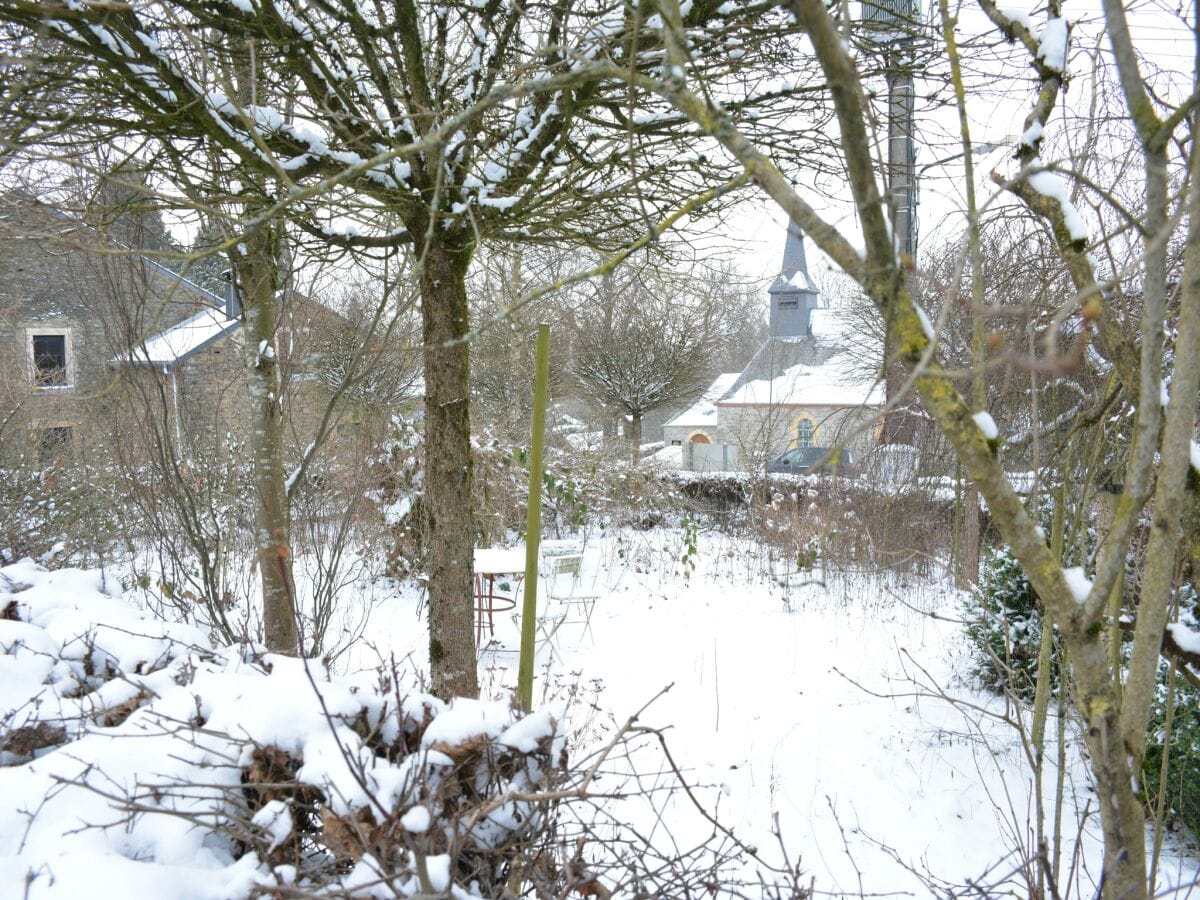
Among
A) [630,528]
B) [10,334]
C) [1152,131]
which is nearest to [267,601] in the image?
[1152,131]

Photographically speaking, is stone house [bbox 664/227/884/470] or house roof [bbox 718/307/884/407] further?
stone house [bbox 664/227/884/470]

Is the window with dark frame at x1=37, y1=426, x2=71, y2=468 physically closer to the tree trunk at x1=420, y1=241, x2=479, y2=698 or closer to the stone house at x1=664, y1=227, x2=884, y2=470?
the tree trunk at x1=420, y1=241, x2=479, y2=698

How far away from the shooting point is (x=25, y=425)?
6898 mm

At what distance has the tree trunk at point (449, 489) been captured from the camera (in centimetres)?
339

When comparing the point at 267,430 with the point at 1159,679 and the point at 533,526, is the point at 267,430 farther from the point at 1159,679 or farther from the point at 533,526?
the point at 1159,679

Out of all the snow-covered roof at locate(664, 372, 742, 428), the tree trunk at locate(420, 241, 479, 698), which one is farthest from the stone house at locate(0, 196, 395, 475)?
the snow-covered roof at locate(664, 372, 742, 428)

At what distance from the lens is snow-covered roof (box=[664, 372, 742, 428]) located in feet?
78.8

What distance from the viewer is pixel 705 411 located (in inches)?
961

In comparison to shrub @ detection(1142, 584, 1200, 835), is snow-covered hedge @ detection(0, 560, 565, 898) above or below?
above

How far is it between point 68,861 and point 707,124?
4.66ft

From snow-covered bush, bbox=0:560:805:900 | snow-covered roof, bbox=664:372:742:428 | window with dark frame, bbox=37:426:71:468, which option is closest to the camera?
snow-covered bush, bbox=0:560:805:900

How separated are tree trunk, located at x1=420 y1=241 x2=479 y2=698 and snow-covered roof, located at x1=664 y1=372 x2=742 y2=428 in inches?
809

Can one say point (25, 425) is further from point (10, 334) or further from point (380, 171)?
point (10, 334)

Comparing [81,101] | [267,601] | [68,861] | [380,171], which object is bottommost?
[267,601]
